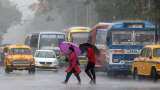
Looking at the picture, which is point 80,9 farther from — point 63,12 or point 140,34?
point 140,34

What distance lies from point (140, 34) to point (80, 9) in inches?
2765

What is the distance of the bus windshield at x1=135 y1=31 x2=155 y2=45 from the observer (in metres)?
40.5

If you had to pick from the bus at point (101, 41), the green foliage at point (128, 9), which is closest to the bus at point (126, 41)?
the bus at point (101, 41)

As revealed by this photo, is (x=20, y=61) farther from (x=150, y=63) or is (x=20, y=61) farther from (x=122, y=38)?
(x=150, y=63)

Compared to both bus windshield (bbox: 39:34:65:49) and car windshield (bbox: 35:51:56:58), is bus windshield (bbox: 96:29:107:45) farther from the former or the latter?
bus windshield (bbox: 39:34:65:49)

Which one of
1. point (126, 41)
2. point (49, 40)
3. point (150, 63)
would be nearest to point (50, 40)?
point (49, 40)

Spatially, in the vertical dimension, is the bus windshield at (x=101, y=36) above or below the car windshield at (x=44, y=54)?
above

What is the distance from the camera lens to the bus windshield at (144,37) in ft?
133

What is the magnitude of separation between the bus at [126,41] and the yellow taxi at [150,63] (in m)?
3.93

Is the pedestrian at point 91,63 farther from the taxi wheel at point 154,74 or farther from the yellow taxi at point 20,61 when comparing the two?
the yellow taxi at point 20,61

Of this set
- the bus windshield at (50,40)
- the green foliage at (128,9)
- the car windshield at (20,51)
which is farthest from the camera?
the bus windshield at (50,40)

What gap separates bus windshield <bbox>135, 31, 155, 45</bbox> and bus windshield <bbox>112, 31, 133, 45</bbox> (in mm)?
413

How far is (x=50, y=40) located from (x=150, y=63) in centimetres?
2915

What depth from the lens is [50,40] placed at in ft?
205
